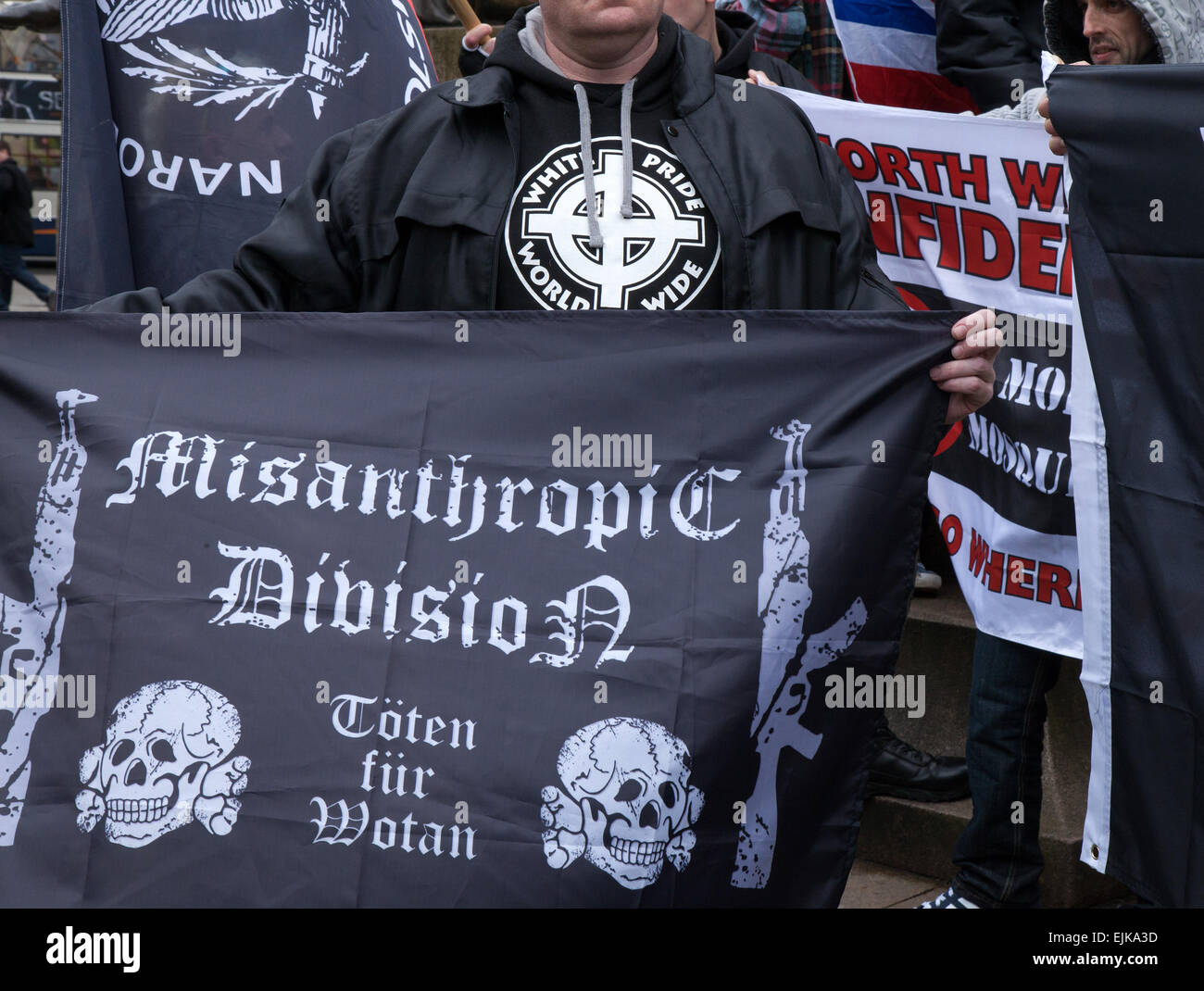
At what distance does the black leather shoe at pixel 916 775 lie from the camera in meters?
4.18

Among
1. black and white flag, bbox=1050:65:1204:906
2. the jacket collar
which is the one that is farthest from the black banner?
the jacket collar

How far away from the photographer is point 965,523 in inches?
151

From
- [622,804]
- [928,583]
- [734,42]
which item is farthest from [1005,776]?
[734,42]

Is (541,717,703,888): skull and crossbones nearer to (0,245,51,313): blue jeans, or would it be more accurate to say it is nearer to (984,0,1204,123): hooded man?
(984,0,1204,123): hooded man

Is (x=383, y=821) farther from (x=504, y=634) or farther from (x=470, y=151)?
(x=470, y=151)

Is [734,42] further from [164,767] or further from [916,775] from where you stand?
[164,767]

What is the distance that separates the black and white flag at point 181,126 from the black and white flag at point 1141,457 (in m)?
2.17

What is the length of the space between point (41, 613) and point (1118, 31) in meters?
2.64

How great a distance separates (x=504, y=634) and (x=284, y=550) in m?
0.42

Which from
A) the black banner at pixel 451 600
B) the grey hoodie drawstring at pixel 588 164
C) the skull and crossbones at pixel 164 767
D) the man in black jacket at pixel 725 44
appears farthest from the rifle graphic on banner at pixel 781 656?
the man in black jacket at pixel 725 44

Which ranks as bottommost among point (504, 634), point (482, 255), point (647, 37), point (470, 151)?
point (504, 634)

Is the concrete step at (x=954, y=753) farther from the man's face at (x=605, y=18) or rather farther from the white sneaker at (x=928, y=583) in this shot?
the man's face at (x=605, y=18)

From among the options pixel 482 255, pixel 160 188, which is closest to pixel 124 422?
pixel 482 255
